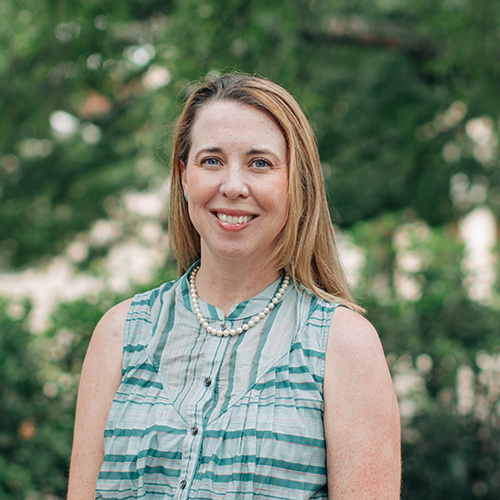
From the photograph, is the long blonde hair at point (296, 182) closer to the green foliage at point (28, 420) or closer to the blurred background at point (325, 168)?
the blurred background at point (325, 168)

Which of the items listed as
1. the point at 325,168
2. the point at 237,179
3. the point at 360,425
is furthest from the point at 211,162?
the point at 325,168

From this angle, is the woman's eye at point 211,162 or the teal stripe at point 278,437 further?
the woman's eye at point 211,162

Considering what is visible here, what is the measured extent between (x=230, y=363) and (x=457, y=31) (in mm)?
4281

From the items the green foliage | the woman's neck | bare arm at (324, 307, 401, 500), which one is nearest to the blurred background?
the green foliage

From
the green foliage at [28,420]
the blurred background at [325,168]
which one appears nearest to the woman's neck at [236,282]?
the blurred background at [325,168]

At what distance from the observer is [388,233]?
475 cm

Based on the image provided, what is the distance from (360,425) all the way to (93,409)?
27.5 inches

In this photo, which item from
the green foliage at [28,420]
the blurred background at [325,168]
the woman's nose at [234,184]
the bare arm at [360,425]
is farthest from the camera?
the blurred background at [325,168]

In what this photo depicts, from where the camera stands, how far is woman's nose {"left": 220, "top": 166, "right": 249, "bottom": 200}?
1601 millimetres

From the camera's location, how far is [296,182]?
1.66 meters

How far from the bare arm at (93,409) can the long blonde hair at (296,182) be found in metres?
0.50

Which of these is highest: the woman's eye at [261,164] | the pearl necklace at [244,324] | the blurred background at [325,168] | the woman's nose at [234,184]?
the blurred background at [325,168]

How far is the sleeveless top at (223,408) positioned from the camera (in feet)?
4.93

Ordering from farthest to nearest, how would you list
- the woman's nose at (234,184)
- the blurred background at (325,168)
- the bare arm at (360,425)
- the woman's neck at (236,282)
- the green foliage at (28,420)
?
1. the blurred background at (325,168)
2. the green foliage at (28,420)
3. the woman's neck at (236,282)
4. the woman's nose at (234,184)
5. the bare arm at (360,425)
